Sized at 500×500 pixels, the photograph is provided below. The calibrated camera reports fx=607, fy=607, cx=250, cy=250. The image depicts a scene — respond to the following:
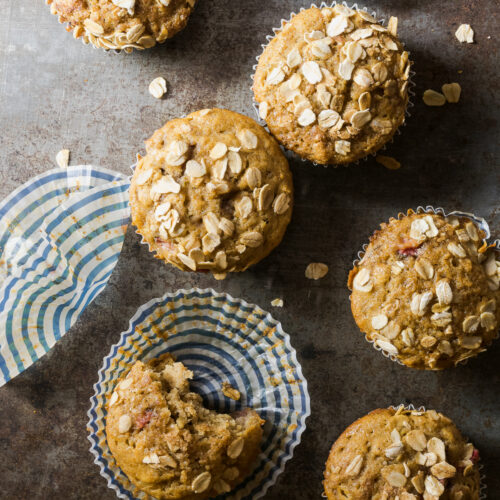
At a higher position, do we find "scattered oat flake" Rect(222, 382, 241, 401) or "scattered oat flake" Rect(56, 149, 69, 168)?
"scattered oat flake" Rect(56, 149, 69, 168)

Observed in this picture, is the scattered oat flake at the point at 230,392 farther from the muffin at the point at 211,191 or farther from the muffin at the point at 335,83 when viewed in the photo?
the muffin at the point at 335,83

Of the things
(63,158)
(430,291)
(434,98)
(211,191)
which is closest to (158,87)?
(63,158)

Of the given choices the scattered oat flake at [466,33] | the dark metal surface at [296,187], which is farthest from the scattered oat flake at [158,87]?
the scattered oat flake at [466,33]

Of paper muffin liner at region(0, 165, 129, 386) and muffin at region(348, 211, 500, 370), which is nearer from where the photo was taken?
muffin at region(348, 211, 500, 370)

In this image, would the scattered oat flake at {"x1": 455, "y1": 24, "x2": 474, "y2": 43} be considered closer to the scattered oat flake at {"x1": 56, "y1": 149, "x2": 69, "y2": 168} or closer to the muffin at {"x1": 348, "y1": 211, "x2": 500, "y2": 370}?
the muffin at {"x1": 348, "y1": 211, "x2": 500, "y2": 370}

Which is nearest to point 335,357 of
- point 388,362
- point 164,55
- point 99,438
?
point 388,362

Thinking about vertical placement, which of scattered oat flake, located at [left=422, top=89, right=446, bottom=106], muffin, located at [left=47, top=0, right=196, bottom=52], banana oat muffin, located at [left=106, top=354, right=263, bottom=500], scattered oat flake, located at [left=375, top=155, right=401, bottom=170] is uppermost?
muffin, located at [left=47, top=0, right=196, bottom=52]

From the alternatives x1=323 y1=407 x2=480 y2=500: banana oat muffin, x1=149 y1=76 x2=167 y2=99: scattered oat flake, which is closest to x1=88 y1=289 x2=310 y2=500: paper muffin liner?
x1=323 y1=407 x2=480 y2=500: banana oat muffin

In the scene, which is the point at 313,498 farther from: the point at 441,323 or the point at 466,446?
the point at 441,323
